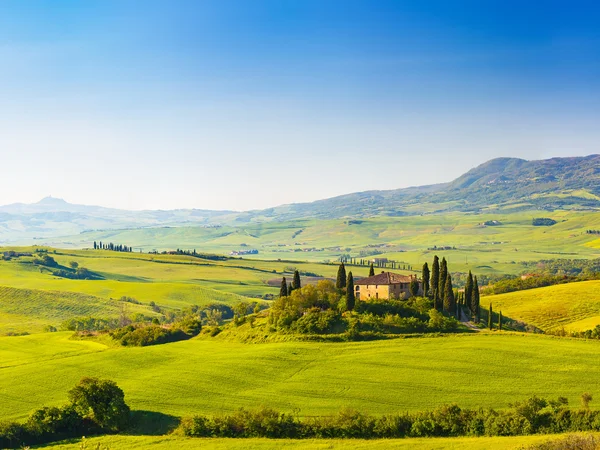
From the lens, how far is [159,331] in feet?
380

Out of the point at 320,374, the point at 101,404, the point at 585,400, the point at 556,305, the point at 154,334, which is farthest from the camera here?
the point at 556,305

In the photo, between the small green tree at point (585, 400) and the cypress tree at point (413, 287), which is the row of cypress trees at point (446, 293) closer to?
the cypress tree at point (413, 287)

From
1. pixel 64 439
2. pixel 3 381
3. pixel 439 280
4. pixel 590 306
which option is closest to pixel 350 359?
pixel 439 280

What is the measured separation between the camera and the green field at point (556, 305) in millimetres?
131375

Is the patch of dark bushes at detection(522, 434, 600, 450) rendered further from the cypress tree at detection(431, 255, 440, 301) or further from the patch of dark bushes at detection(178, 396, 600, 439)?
the cypress tree at detection(431, 255, 440, 301)

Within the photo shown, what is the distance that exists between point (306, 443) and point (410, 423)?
486 inches

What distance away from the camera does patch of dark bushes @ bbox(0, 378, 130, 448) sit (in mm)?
68188

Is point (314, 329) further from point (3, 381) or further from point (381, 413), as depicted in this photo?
point (3, 381)

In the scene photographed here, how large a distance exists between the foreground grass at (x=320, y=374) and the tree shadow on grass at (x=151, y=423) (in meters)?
1.54

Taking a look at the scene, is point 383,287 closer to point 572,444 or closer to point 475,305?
point 475,305

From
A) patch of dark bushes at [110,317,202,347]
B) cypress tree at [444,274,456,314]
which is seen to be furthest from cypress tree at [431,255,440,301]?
patch of dark bushes at [110,317,202,347]

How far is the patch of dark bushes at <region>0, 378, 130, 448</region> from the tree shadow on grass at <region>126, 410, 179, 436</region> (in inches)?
45.8

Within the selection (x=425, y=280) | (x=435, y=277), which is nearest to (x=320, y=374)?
(x=435, y=277)

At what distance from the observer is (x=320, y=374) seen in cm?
8556
